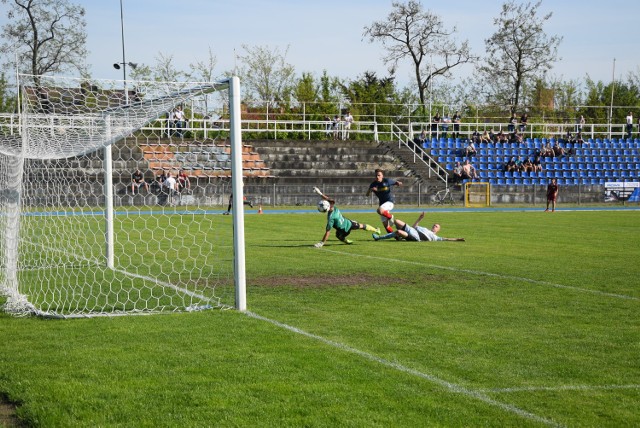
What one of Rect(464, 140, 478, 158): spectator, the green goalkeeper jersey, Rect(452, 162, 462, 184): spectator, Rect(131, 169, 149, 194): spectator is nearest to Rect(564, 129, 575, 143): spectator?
Rect(464, 140, 478, 158): spectator

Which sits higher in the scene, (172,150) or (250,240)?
(172,150)

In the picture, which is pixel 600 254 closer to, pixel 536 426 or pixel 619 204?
pixel 536 426

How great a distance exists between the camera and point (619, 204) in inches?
1939

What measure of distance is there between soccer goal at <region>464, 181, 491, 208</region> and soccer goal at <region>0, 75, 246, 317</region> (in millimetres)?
30916

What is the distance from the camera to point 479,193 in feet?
158

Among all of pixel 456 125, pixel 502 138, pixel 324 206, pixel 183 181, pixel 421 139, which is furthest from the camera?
pixel 456 125

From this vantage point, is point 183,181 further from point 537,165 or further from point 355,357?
point 355,357

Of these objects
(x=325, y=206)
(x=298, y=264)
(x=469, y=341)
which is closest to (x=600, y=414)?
(x=469, y=341)

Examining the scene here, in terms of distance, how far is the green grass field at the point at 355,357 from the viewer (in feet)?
Answer: 18.9

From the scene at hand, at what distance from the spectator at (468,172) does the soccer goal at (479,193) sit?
1.02 metres

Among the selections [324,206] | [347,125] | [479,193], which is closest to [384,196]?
[324,206]

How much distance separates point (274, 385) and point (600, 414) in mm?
2492

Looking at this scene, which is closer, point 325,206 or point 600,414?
point 600,414

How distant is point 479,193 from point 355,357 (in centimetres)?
4197
